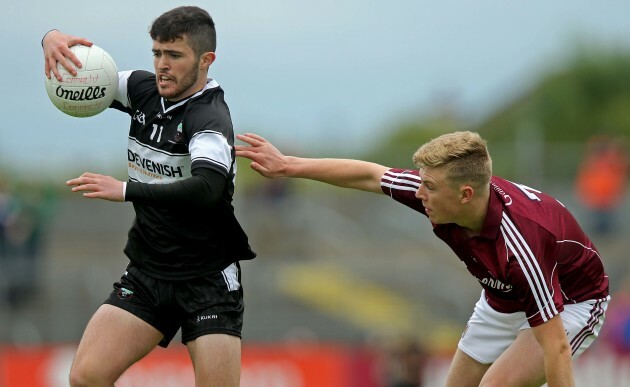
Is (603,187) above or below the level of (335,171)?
below

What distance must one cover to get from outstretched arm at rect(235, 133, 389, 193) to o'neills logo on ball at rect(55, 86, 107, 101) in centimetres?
96

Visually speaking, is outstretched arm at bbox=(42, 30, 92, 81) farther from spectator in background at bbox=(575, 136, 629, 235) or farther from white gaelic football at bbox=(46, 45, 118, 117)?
spectator in background at bbox=(575, 136, 629, 235)

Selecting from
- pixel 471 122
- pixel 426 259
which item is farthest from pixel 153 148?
pixel 471 122

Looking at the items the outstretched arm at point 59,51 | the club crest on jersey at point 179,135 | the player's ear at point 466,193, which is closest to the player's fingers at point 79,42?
the outstretched arm at point 59,51

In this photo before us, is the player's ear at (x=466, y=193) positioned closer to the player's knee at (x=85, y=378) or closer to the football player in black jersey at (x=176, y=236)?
the football player in black jersey at (x=176, y=236)

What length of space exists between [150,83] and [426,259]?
47.3 feet

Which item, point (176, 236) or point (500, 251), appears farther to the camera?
point (176, 236)

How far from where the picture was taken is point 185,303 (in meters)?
6.82

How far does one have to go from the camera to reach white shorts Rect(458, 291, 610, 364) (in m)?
6.98

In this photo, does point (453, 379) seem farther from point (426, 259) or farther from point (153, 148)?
point (426, 259)

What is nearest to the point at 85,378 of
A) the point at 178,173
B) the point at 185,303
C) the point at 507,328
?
the point at 185,303

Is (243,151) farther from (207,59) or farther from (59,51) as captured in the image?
(59,51)

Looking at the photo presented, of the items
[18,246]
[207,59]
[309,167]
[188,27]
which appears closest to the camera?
[188,27]

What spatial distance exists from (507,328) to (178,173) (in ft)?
7.86
